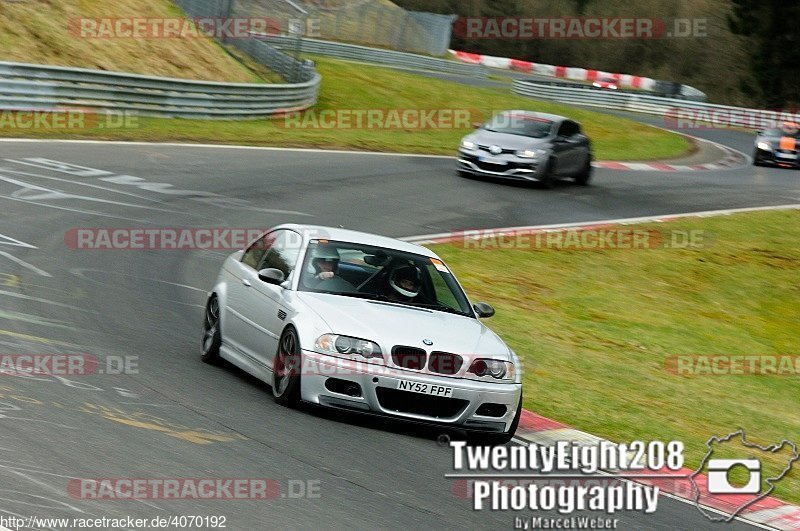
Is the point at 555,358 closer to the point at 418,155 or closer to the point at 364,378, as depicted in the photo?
the point at 364,378

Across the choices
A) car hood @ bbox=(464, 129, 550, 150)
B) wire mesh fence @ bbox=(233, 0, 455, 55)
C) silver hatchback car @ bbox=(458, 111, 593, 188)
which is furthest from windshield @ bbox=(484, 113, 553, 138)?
wire mesh fence @ bbox=(233, 0, 455, 55)

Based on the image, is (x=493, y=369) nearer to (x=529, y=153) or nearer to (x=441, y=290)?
(x=441, y=290)

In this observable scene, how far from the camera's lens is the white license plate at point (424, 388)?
8.84 m

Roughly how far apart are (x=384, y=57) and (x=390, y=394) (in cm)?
5331

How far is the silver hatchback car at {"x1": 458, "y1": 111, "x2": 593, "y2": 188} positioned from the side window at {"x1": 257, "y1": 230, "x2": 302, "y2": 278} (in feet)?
51.4

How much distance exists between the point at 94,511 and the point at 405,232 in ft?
45.1

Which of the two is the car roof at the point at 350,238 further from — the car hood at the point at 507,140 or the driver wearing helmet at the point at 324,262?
the car hood at the point at 507,140

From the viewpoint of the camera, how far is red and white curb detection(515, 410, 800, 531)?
8359mm

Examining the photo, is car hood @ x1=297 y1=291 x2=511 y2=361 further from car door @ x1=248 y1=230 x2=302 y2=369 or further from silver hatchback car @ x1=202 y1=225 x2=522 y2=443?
car door @ x1=248 y1=230 x2=302 y2=369

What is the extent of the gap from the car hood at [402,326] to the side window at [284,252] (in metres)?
0.55

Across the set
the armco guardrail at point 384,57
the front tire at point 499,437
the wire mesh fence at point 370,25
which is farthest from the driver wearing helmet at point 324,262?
the wire mesh fence at point 370,25

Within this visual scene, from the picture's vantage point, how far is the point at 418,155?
30578 millimetres

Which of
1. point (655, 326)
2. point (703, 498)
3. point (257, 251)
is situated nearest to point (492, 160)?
point (655, 326)

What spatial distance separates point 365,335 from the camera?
900cm
